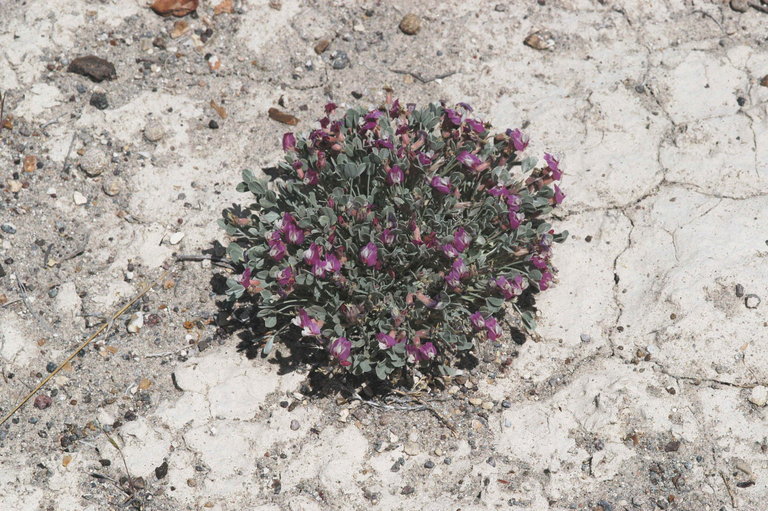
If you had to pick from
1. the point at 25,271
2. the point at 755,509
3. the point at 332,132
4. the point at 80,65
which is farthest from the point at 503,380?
the point at 80,65

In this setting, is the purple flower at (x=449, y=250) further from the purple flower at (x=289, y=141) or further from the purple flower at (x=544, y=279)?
the purple flower at (x=289, y=141)

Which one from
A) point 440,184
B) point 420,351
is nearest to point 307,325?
point 420,351

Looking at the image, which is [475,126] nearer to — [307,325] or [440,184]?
[440,184]

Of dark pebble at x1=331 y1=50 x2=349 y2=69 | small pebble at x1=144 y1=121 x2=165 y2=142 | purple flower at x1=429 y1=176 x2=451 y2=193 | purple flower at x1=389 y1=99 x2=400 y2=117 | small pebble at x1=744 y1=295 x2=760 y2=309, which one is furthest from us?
dark pebble at x1=331 y1=50 x2=349 y2=69

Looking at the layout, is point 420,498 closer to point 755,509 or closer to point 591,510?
point 591,510

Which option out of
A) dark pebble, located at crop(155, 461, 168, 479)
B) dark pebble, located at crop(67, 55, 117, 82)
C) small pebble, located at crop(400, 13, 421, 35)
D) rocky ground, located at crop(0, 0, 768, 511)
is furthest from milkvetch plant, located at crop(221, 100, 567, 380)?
dark pebble, located at crop(67, 55, 117, 82)

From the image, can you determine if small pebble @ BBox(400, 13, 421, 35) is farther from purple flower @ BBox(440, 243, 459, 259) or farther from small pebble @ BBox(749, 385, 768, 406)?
small pebble @ BBox(749, 385, 768, 406)
